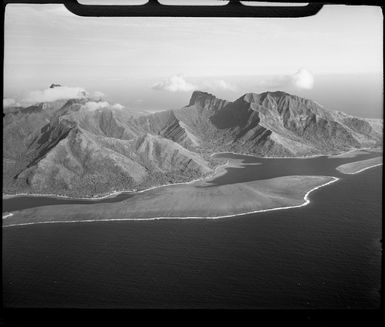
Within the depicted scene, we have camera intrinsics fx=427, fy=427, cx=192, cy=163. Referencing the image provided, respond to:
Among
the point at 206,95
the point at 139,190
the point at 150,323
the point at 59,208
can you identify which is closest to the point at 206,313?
the point at 150,323

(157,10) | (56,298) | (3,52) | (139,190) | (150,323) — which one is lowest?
(139,190)

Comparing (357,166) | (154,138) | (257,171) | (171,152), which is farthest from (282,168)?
(154,138)

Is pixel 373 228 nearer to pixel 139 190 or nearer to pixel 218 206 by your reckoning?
pixel 218 206

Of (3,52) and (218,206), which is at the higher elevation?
(3,52)

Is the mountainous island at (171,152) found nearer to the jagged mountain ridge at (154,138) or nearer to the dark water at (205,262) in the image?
the jagged mountain ridge at (154,138)

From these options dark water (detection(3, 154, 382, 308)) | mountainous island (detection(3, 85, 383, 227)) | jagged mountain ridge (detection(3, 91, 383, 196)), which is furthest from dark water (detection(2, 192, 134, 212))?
dark water (detection(3, 154, 382, 308))
